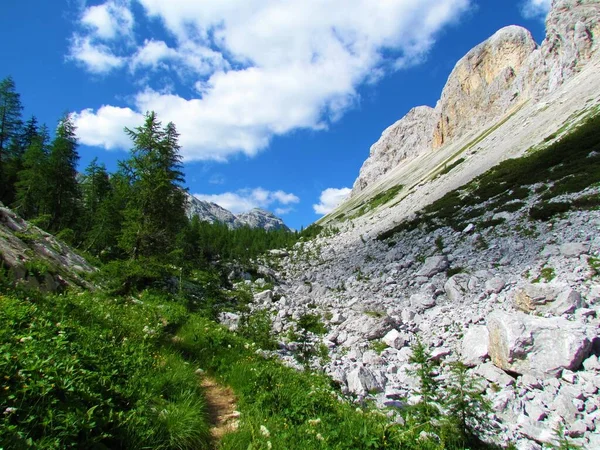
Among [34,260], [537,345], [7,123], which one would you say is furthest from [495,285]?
[7,123]

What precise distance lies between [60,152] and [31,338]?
3643cm

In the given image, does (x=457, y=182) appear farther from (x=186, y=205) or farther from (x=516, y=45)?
(x=516, y=45)

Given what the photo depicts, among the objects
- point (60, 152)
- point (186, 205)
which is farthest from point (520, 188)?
point (60, 152)

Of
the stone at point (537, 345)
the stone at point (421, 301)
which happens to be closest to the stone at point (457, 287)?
the stone at point (421, 301)

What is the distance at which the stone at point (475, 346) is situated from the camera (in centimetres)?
866

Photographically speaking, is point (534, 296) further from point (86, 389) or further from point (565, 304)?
point (86, 389)

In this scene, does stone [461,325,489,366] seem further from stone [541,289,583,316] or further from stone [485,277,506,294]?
stone [485,277,506,294]

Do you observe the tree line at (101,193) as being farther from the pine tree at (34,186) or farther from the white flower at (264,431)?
the white flower at (264,431)

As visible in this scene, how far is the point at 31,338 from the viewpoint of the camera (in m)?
3.66

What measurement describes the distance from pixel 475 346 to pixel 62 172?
38.7 meters

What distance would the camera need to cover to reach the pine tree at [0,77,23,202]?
120 ft

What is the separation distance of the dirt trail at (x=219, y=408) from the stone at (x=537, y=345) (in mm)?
6910

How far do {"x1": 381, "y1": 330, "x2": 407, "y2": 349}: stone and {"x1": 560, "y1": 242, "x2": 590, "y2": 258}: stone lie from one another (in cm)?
772

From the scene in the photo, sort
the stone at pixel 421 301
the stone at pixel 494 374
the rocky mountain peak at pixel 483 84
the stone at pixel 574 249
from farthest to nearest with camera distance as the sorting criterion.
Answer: the rocky mountain peak at pixel 483 84 < the stone at pixel 421 301 < the stone at pixel 574 249 < the stone at pixel 494 374
